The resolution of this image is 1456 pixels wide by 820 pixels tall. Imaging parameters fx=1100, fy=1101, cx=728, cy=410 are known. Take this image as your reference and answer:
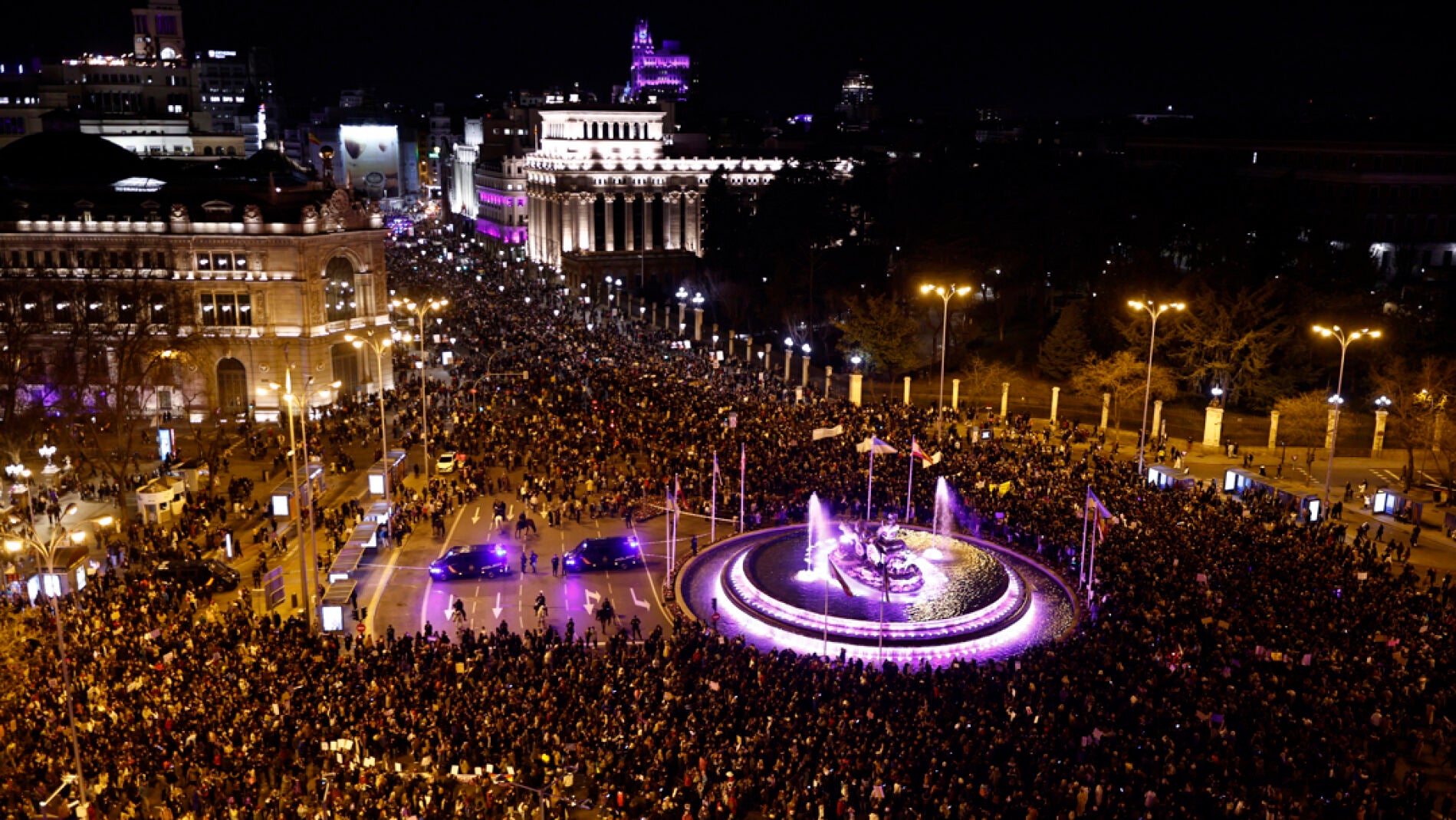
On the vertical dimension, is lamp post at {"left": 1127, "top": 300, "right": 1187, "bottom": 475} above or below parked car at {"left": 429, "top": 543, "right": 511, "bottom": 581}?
above

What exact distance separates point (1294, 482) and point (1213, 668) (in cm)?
2146

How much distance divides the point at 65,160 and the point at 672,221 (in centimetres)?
5556

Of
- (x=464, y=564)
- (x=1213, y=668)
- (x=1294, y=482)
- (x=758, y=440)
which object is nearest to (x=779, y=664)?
(x=1213, y=668)

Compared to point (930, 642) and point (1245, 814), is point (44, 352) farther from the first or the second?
point (1245, 814)

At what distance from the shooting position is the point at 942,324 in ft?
212

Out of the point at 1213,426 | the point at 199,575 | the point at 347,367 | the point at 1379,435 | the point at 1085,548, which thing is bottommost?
the point at 199,575

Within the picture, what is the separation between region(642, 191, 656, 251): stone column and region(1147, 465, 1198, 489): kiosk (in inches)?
2849

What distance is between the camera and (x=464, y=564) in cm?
3216

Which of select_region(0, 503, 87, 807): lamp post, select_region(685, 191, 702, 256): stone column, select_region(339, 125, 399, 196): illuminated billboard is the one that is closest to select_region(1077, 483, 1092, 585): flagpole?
select_region(0, 503, 87, 807): lamp post

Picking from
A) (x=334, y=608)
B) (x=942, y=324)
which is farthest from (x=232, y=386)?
(x=942, y=324)

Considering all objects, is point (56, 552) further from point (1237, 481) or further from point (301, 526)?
point (1237, 481)

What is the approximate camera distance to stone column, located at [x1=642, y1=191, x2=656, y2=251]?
107m

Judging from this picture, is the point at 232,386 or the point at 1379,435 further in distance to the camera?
the point at 232,386

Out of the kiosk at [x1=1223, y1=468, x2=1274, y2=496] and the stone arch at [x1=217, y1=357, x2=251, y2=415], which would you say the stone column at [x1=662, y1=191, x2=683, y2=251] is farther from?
the kiosk at [x1=1223, y1=468, x2=1274, y2=496]
